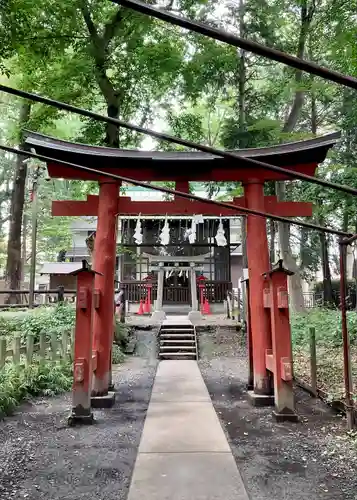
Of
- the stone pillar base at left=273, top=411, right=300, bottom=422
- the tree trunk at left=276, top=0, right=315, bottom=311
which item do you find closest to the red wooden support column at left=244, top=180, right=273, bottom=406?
the stone pillar base at left=273, top=411, right=300, bottom=422

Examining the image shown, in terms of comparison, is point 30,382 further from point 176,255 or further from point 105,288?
point 176,255

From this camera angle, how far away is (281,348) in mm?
5711

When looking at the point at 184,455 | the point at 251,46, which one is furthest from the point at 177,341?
the point at 251,46

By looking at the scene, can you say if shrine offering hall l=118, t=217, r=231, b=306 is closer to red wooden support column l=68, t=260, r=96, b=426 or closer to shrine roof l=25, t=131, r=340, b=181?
shrine roof l=25, t=131, r=340, b=181

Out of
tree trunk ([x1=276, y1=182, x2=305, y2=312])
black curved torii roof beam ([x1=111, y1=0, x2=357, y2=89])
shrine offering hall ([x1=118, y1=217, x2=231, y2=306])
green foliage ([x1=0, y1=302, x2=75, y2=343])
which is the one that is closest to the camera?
black curved torii roof beam ([x1=111, y1=0, x2=357, y2=89])

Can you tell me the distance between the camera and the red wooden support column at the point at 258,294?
21.1 ft

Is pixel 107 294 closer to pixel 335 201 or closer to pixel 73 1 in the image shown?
pixel 73 1

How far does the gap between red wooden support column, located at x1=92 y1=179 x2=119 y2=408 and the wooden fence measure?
4.69ft

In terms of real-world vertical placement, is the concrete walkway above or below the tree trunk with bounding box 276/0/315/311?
below

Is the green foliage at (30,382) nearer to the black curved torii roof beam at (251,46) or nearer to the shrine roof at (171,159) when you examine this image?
the shrine roof at (171,159)

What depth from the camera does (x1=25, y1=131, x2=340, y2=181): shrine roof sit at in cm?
666

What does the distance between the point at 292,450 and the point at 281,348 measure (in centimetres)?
163

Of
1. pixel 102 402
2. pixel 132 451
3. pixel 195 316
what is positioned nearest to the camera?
pixel 132 451

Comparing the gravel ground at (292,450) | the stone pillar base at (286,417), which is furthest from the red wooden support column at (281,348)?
the gravel ground at (292,450)
